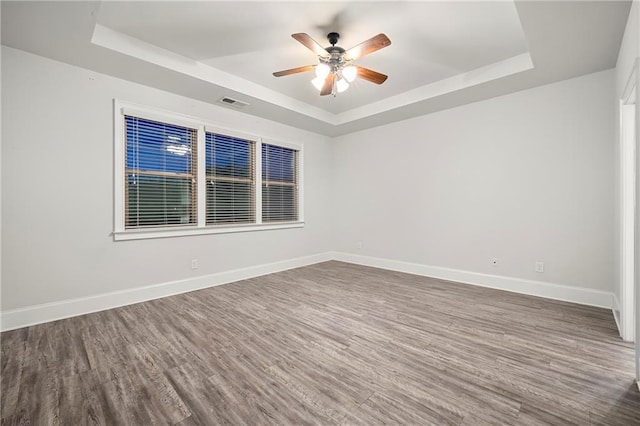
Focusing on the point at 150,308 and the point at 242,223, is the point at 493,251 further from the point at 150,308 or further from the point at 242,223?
the point at 150,308

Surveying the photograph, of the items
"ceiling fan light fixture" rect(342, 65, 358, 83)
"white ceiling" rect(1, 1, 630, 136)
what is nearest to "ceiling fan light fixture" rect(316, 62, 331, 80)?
"ceiling fan light fixture" rect(342, 65, 358, 83)

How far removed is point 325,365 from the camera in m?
1.94

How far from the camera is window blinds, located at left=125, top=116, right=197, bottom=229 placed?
10.9ft

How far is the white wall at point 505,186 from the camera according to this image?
10.2 feet

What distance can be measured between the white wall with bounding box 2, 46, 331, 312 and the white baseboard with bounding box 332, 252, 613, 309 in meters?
3.53

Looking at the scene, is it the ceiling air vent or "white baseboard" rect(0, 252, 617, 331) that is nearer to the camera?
"white baseboard" rect(0, 252, 617, 331)

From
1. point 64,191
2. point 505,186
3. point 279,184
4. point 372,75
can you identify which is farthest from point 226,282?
point 505,186

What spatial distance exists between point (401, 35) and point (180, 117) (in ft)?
9.78

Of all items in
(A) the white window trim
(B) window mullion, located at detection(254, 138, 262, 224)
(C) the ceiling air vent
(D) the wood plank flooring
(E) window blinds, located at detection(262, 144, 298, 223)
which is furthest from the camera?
(E) window blinds, located at detection(262, 144, 298, 223)

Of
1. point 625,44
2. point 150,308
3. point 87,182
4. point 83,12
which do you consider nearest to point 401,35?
point 625,44

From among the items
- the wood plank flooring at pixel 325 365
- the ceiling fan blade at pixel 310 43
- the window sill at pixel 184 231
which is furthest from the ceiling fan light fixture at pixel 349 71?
the window sill at pixel 184 231

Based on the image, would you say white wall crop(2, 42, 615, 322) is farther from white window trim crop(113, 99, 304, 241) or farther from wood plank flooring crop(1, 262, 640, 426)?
wood plank flooring crop(1, 262, 640, 426)

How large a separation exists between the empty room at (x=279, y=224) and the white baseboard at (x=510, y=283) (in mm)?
27

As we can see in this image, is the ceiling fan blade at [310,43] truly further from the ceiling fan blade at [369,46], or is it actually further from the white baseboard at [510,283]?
the white baseboard at [510,283]
